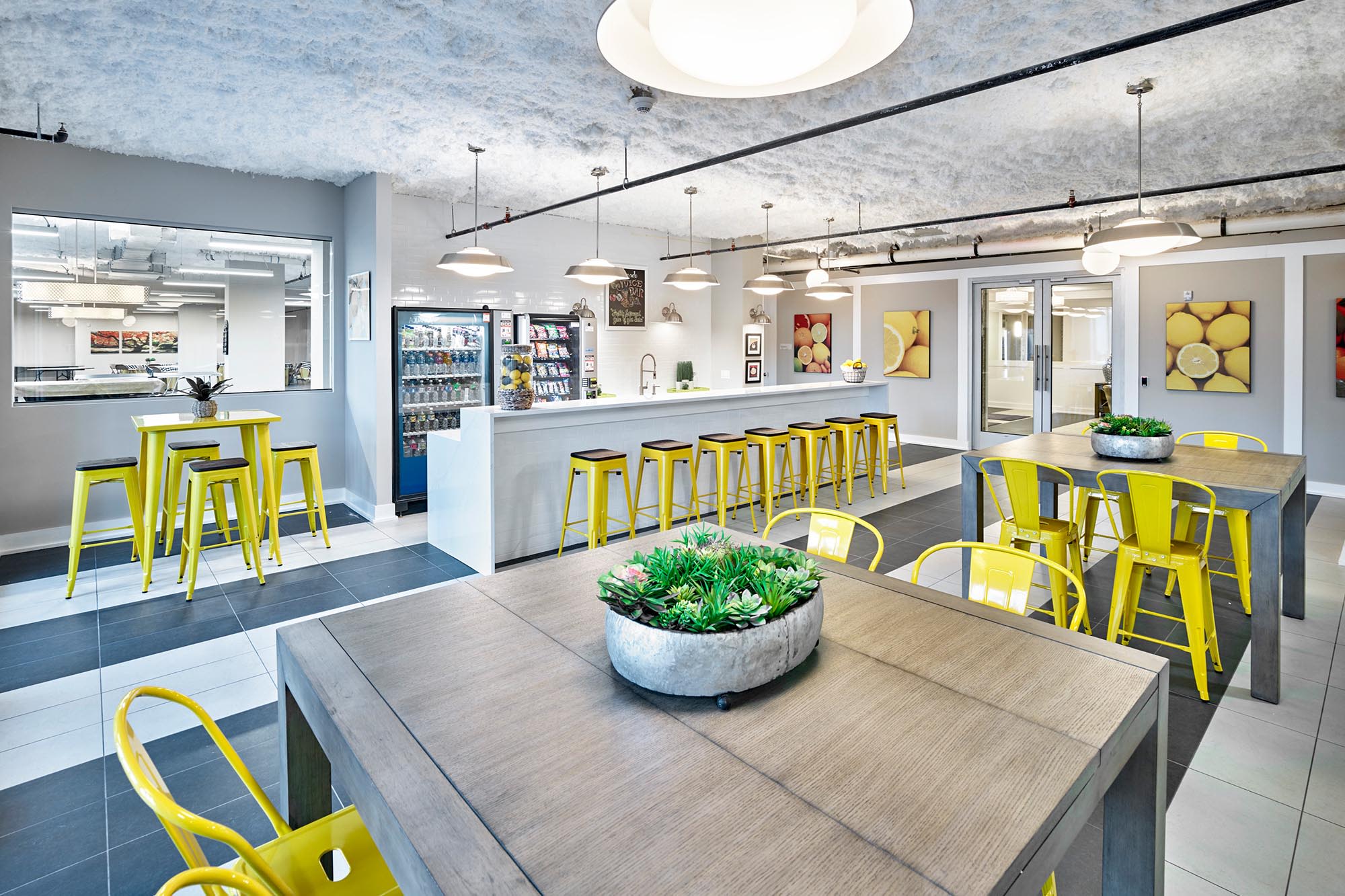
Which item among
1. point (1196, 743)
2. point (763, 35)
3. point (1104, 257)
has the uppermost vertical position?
point (1104, 257)

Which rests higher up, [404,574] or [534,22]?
[534,22]

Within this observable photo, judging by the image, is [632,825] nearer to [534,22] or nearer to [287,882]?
[287,882]

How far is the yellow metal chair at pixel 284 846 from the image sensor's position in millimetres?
1088

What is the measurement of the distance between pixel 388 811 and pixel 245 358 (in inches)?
251

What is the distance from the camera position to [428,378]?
6.56 m

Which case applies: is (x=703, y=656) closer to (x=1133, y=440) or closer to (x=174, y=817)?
(x=174, y=817)

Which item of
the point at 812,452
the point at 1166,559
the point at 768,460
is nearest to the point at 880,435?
the point at 812,452

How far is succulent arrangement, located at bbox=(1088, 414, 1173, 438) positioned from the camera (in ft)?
12.5

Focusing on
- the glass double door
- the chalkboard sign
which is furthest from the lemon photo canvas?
the chalkboard sign

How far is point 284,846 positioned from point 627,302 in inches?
308

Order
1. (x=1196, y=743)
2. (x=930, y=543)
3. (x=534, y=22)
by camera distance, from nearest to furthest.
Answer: (x=1196, y=743) < (x=534, y=22) < (x=930, y=543)

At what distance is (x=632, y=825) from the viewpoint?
104 centimetres

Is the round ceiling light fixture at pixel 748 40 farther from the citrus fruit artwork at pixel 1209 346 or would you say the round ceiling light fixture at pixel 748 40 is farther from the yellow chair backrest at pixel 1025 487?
the citrus fruit artwork at pixel 1209 346

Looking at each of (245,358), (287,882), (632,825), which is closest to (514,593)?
(287,882)
